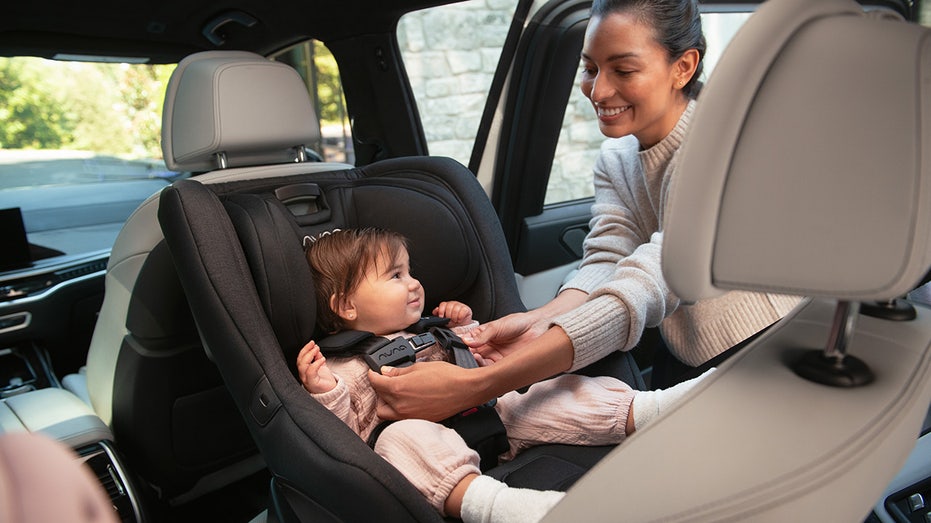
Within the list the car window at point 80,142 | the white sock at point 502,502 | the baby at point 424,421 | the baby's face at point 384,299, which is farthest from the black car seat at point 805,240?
the car window at point 80,142

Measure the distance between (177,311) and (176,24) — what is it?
1.41m

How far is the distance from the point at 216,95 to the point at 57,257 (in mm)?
1541

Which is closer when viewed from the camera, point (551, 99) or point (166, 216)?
point (166, 216)

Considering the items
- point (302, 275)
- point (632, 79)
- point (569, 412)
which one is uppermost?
point (632, 79)

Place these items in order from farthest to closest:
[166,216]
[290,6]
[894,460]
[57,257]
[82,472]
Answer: [57,257], [290,6], [166,216], [894,460], [82,472]

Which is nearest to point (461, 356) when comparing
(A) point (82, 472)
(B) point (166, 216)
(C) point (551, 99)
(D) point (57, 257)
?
(B) point (166, 216)

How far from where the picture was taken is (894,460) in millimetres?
789

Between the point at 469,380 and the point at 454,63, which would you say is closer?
the point at 469,380

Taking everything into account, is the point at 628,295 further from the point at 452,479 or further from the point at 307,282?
the point at 307,282

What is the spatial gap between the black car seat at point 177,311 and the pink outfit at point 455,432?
68 cm

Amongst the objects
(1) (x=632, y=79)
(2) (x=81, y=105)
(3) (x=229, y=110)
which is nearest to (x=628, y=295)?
(1) (x=632, y=79)

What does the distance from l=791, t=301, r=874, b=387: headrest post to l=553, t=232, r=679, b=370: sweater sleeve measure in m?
0.59

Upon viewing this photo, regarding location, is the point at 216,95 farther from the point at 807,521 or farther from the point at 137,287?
the point at 807,521

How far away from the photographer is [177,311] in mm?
1902
